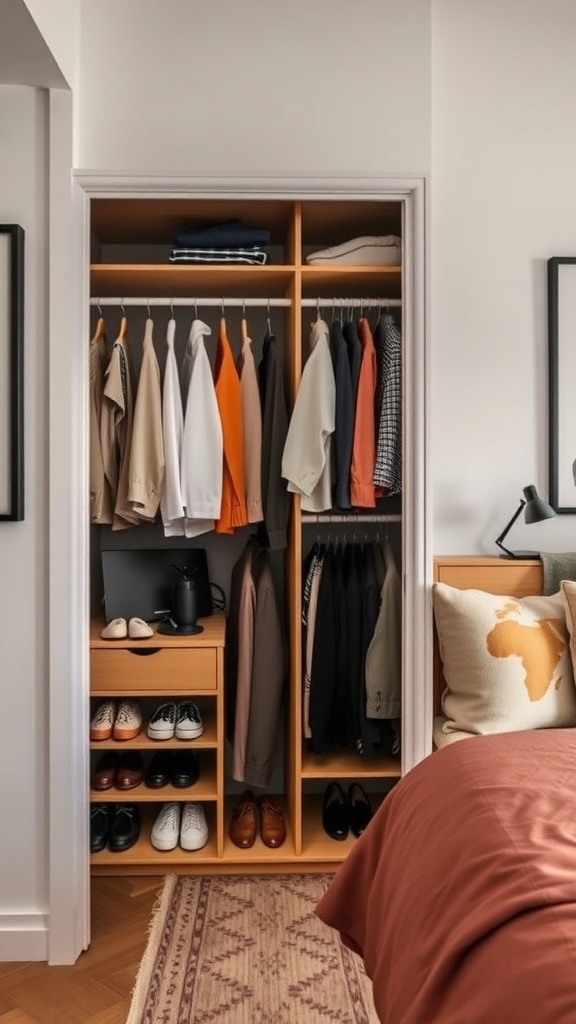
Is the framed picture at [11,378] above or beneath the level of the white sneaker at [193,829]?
above

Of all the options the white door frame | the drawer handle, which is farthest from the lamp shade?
the drawer handle

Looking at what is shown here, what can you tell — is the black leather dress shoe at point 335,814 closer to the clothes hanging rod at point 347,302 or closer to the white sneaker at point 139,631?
the white sneaker at point 139,631

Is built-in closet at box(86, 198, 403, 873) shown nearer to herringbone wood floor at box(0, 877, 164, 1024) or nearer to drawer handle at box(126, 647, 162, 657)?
drawer handle at box(126, 647, 162, 657)

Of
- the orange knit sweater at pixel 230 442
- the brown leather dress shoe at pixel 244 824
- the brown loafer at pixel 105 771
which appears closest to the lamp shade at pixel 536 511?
the orange knit sweater at pixel 230 442

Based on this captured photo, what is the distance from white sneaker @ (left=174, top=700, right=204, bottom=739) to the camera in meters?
2.64

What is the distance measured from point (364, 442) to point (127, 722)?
1.16 metres

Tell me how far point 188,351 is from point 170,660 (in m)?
1.00

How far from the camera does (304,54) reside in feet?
7.84

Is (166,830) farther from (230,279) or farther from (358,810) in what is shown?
(230,279)

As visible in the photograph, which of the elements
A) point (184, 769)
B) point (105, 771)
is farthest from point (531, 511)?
point (105, 771)

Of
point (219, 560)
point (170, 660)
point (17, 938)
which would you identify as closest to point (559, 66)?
point (219, 560)

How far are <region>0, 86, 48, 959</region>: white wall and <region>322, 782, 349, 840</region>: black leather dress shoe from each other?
924mm

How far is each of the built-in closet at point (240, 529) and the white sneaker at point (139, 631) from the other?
0.02 meters

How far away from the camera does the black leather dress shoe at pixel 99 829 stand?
264 cm
